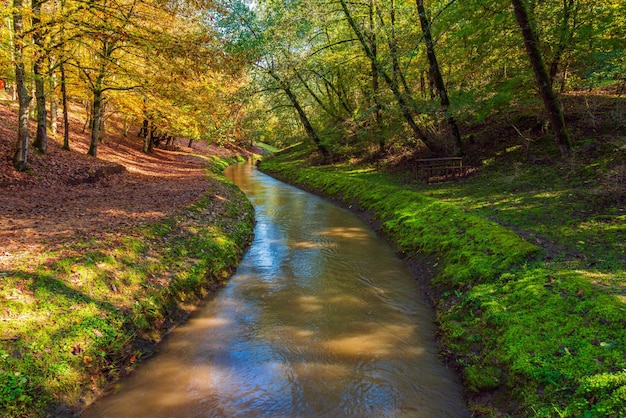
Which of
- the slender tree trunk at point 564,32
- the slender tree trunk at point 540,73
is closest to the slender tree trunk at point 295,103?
the slender tree trunk at point 540,73

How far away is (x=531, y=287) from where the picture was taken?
5441 mm

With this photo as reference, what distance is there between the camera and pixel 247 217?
1362cm

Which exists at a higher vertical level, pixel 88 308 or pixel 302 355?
pixel 88 308

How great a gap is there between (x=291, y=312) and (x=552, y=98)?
10.4 m

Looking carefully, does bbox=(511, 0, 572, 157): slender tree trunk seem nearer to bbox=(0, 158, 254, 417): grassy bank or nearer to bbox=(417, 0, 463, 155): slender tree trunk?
bbox=(417, 0, 463, 155): slender tree trunk

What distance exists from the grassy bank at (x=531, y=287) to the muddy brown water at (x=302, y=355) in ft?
2.01

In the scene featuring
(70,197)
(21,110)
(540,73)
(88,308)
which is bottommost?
(88,308)

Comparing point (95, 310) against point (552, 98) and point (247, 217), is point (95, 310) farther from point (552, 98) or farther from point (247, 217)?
point (552, 98)

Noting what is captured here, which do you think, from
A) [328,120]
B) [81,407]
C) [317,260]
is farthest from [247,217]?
[328,120]

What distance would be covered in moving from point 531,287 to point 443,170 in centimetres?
1045

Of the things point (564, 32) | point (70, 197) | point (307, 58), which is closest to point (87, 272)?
point (70, 197)

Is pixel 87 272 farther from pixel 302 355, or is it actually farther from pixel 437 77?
pixel 437 77

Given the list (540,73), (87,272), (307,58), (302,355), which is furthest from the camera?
(307,58)

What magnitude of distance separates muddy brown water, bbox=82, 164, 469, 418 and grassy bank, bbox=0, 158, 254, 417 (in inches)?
14.4
